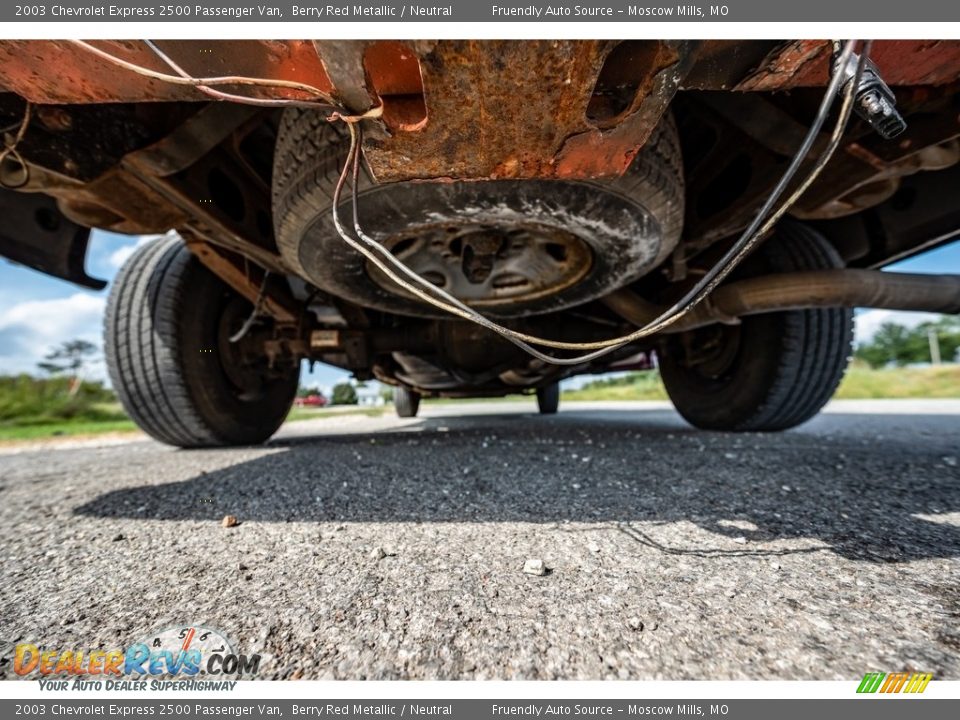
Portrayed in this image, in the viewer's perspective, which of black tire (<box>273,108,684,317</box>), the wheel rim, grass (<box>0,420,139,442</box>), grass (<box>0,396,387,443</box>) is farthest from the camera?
grass (<box>0,396,387,443</box>)

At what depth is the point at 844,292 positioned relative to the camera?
3.94 feet

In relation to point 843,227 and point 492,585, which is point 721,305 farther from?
point 492,585

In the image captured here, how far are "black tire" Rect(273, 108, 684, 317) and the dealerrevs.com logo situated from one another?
2.60ft

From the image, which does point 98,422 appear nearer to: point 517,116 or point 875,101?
point 517,116

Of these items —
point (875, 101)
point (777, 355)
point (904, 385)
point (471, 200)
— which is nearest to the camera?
point (875, 101)

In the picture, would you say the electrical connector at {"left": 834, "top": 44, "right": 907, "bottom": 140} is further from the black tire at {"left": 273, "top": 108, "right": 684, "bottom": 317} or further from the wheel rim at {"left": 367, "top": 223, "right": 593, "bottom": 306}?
the wheel rim at {"left": 367, "top": 223, "right": 593, "bottom": 306}

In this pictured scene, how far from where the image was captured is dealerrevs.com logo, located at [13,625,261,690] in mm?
439

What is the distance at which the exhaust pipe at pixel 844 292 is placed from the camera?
1.21 metres

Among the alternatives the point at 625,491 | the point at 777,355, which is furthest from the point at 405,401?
the point at 625,491

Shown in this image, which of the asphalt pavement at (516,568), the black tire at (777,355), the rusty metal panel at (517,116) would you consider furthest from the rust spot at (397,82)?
the black tire at (777,355)

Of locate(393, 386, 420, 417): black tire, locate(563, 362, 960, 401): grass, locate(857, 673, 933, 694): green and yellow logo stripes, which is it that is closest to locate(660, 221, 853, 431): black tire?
locate(857, 673, 933, 694): green and yellow logo stripes

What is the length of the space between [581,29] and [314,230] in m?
0.74

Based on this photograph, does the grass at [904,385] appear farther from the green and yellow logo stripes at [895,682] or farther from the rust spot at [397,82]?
the rust spot at [397,82]

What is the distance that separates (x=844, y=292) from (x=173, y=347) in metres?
2.42
